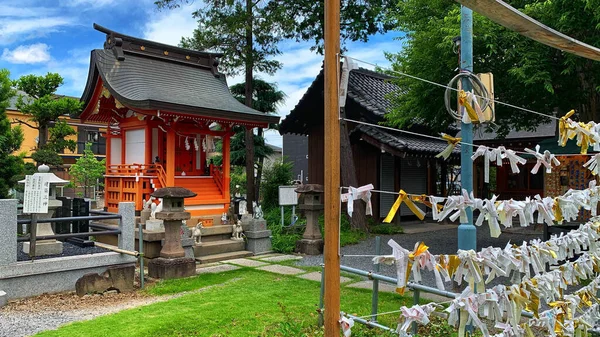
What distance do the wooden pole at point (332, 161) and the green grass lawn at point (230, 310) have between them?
8.62ft

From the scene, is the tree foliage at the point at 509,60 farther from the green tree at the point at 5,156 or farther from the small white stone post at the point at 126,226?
the green tree at the point at 5,156

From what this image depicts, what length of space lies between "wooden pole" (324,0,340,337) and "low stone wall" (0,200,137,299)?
6364 millimetres

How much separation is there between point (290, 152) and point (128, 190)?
66.5 feet

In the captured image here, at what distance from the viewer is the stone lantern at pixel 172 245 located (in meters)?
8.30

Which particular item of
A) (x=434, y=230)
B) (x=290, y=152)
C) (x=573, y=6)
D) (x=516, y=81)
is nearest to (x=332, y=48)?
(x=573, y=6)

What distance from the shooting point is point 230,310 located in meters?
5.93

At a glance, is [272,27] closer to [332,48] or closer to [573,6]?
[573,6]

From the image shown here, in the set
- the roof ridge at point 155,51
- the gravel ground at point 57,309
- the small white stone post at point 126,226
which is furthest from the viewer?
the roof ridge at point 155,51

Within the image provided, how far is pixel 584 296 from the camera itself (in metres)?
3.55

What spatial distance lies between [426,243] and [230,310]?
7781 mm

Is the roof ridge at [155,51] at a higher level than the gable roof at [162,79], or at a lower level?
higher

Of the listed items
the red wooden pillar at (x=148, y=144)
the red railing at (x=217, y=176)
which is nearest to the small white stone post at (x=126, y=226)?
the red wooden pillar at (x=148, y=144)

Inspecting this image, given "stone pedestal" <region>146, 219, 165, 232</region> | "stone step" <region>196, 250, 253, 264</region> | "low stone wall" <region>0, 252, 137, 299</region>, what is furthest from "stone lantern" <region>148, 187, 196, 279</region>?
"stone step" <region>196, 250, 253, 264</region>

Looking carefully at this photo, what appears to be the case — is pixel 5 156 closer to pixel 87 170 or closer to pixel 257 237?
pixel 257 237
